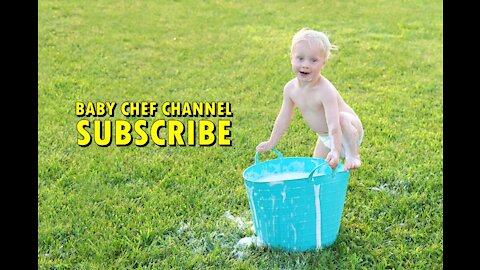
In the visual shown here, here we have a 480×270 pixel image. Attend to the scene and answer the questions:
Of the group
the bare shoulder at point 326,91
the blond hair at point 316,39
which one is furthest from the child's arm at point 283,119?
the blond hair at point 316,39

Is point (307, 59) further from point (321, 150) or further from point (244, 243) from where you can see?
point (244, 243)

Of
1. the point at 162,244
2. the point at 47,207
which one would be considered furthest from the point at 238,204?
the point at 47,207

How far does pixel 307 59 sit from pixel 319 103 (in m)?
0.24

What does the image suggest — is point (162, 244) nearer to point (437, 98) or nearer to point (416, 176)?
point (416, 176)

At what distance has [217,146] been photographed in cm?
429

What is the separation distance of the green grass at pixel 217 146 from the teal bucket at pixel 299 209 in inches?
2.7

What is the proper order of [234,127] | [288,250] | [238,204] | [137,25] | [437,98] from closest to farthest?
[288,250]
[238,204]
[234,127]
[437,98]
[137,25]

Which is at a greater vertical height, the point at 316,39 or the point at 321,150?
the point at 316,39

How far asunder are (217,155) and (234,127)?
617 millimetres

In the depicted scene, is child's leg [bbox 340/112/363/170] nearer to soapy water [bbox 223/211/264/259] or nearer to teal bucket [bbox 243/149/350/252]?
teal bucket [bbox 243/149/350/252]

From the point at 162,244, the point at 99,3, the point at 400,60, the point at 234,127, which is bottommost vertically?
the point at 162,244

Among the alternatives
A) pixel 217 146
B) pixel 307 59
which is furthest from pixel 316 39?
pixel 217 146

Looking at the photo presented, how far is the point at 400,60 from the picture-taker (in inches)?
248

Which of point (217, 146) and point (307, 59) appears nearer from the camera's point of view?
point (307, 59)
